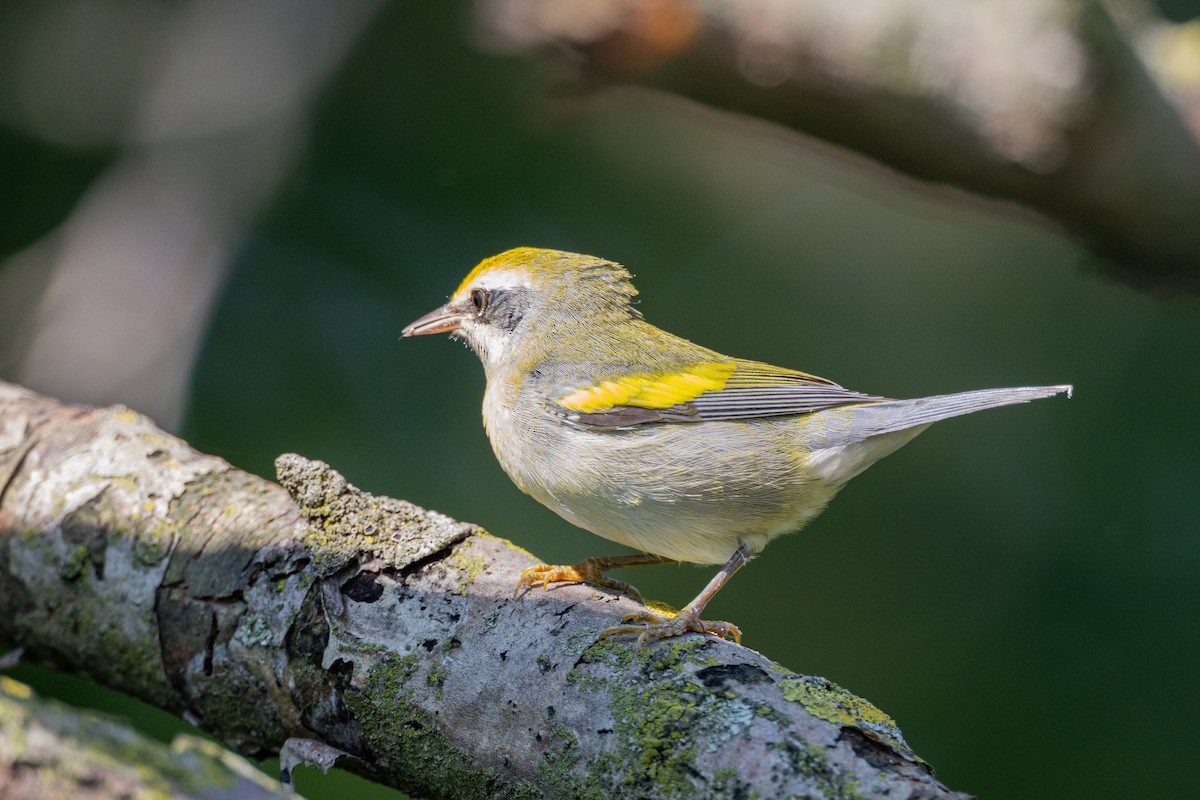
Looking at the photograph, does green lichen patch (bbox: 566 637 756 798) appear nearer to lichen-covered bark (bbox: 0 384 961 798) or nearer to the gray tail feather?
lichen-covered bark (bbox: 0 384 961 798)

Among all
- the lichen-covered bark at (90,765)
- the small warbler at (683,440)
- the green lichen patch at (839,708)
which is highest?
the small warbler at (683,440)

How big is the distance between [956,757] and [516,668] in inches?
150

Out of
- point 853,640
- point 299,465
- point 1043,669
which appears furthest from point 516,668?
point 1043,669

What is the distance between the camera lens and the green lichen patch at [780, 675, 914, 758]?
169 cm

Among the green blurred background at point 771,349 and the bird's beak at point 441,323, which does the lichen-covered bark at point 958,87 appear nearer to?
the green blurred background at point 771,349

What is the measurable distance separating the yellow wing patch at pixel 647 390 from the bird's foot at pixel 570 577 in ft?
1.60

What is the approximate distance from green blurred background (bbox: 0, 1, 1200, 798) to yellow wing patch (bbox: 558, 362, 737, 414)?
7.52 feet

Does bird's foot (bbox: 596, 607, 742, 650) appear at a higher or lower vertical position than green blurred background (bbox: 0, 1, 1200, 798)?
lower

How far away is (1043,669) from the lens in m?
5.33

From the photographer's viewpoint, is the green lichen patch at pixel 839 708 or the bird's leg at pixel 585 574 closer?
the green lichen patch at pixel 839 708

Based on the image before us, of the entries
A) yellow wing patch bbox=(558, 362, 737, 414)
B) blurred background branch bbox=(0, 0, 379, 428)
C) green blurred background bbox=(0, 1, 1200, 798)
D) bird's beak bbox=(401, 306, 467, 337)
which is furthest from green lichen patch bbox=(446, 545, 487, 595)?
blurred background branch bbox=(0, 0, 379, 428)

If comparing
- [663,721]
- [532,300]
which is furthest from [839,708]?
[532,300]

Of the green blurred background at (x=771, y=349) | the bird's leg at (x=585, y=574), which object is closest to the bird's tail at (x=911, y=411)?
the bird's leg at (x=585, y=574)

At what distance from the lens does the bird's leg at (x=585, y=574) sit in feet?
7.39
